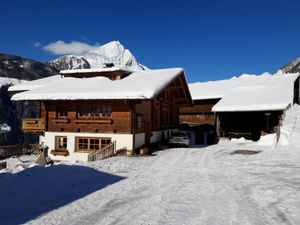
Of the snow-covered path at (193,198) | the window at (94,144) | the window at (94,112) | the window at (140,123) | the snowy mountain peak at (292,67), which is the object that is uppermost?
the snowy mountain peak at (292,67)

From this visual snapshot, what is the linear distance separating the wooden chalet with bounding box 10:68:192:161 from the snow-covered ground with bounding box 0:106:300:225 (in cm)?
830

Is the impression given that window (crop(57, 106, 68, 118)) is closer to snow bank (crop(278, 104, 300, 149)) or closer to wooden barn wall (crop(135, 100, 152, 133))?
wooden barn wall (crop(135, 100, 152, 133))

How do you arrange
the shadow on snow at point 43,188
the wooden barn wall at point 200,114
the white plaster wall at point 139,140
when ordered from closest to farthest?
1. the shadow on snow at point 43,188
2. the white plaster wall at point 139,140
3. the wooden barn wall at point 200,114

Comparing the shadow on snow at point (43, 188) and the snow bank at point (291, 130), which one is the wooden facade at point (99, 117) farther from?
the shadow on snow at point (43, 188)

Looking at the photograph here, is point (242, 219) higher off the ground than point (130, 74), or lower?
lower

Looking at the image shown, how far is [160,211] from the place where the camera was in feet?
31.6

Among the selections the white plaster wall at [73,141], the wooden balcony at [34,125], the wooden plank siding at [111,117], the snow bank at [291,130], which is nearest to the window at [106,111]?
the wooden plank siding at [111,117]

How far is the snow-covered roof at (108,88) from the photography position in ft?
84.2

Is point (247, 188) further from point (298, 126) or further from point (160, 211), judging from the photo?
point (298, 126)

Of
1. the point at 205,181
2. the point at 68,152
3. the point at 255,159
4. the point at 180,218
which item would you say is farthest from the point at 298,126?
the point at 180,218

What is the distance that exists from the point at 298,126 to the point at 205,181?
14494 mm

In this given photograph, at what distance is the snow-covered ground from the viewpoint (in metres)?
8.98

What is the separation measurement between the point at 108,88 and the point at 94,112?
7.52 ft

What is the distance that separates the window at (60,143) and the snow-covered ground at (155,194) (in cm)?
1203
